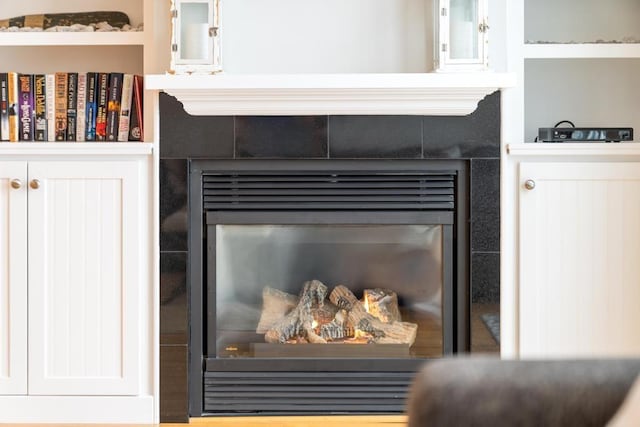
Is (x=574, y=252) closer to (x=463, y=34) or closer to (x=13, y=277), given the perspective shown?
(x=463, y=34)

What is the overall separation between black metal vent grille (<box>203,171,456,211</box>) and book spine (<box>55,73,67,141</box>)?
0.53 m

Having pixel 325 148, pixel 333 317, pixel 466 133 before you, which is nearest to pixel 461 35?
pixel 466 133

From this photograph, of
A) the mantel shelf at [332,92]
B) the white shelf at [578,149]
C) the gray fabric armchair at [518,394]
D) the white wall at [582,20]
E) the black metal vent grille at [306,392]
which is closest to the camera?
the gray fabric armchair at [518,394]

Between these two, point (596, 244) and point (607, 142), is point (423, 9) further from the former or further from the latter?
point (596, 244)

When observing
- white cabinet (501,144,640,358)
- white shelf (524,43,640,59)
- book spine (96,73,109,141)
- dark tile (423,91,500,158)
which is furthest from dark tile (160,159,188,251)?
white shelf (524,43,640,59)

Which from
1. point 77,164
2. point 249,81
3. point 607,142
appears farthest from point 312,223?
point 607,142

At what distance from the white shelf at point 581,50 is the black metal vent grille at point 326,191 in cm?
54

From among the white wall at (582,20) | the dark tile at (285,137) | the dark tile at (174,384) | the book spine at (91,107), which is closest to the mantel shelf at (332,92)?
the dark tile at (285,137)

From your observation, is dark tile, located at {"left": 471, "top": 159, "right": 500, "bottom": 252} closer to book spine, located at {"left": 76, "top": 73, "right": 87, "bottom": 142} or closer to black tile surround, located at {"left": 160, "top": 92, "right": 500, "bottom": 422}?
black tile surround, located at {"left": 160, "top": 92, "right": 500, "bottom": 422}

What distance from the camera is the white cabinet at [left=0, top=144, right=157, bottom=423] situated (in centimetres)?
264

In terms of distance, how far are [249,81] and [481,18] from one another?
780 mm

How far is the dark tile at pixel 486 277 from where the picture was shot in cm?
264

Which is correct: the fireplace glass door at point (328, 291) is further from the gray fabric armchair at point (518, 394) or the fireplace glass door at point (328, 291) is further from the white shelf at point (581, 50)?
the gray fabric armchair at point (518, 394)

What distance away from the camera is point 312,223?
8.79ft
